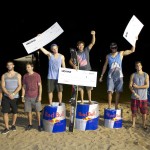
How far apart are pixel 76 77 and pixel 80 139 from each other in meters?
1.39

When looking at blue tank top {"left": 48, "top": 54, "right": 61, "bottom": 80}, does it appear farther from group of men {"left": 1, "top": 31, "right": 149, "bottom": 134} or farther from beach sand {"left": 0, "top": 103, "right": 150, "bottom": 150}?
beach sand {"left": 0, "top": 103, "right": 150, "bottom": 150}

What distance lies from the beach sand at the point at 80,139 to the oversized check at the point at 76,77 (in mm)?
1146

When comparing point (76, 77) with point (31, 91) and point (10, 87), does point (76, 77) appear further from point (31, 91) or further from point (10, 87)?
point (10, 87)

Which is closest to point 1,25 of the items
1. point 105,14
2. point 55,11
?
point 55,11

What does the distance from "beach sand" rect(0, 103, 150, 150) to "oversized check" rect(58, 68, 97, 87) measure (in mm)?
1146

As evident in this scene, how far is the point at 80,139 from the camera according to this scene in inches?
245

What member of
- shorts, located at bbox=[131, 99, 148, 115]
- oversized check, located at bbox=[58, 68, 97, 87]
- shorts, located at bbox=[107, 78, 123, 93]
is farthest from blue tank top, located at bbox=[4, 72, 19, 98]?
shorts, located at bbox=[131, 99, 148, 115]

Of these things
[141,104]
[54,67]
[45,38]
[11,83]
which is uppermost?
[45,38]

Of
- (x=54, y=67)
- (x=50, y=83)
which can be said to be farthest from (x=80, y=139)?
(x=54, y=67)

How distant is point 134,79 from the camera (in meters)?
6.77

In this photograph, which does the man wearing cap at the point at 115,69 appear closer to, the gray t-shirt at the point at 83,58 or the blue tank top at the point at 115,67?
the blue tank top at the point at 115,67

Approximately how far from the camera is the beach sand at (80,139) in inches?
228

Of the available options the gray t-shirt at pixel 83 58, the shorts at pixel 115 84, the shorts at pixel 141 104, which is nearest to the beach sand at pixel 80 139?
the shorts at pixel 141 104

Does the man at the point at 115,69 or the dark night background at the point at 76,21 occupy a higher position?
the dark night background at the point at 76,21
